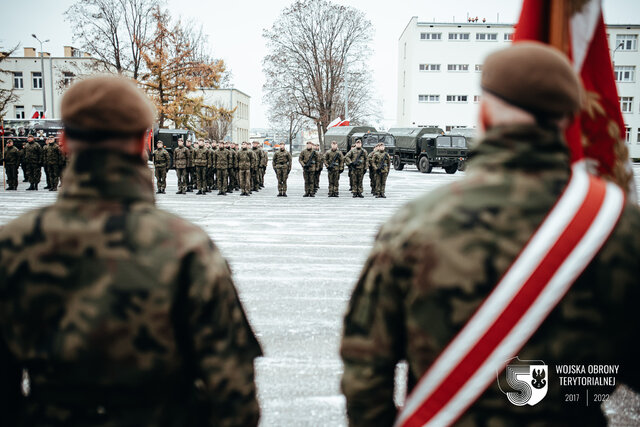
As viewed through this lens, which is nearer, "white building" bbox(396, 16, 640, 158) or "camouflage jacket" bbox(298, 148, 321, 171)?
"camouflage jacket" bbox(298, 148, 321, 171)

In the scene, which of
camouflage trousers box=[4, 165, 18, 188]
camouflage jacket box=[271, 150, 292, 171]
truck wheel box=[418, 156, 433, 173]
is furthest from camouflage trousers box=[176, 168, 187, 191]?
truck wheel box=[418, 156, 433, 173]

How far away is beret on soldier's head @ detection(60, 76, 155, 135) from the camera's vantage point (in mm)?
1626

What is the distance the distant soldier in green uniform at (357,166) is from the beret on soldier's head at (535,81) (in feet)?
55.2

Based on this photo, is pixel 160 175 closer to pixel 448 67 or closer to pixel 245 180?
pixel 245 180

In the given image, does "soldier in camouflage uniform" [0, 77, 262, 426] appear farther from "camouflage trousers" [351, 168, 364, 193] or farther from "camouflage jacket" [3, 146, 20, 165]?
"camouflage jacket" [3, 146, 20, 165]

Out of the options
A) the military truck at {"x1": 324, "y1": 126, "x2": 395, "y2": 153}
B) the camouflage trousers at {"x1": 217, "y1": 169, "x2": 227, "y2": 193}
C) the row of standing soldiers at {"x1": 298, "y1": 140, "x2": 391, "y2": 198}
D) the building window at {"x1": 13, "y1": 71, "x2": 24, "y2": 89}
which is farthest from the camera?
the building window at {"x1": 13, "y1": 71, "x2": 24, "y2": 89}

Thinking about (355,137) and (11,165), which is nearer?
(11,165)

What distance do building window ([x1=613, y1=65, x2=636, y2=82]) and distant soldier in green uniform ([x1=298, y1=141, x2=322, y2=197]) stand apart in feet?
174

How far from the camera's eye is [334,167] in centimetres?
1834

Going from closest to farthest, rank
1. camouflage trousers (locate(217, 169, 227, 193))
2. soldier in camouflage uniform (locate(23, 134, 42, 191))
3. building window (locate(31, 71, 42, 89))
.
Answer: camouflage trousers (locate(217, 169, 227, 193)), soldier in camouflage uniform (locate(23, 134, 42, 191)), building window (locate(31, 71, 42, 89))

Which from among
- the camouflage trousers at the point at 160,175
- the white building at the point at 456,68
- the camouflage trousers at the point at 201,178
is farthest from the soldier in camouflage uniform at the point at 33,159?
the white building at the point at 456,68

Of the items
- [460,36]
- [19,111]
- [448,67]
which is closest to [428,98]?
[448,67]

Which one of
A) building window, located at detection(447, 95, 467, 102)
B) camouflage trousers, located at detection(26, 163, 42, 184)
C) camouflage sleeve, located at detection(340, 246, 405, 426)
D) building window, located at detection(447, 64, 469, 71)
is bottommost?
camouflage sleeve, located at detection(340, 246, 405, 426)

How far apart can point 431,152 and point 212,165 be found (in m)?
16.0
